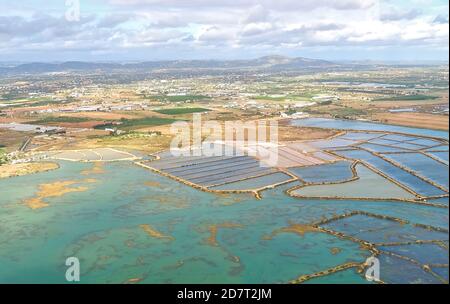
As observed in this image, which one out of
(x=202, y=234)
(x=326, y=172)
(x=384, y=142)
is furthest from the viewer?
(x=384, y=142)

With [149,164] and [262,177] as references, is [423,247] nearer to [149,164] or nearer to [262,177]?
[262,177]

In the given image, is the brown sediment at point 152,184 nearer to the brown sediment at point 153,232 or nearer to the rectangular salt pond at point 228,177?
the rectangular salt pond at point 228,177

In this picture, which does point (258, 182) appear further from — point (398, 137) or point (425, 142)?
point (398, 137)

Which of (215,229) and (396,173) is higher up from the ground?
(396,173)

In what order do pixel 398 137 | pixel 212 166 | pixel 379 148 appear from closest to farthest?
pixel 212 166 → pixel 379 148 → pixel 398 137

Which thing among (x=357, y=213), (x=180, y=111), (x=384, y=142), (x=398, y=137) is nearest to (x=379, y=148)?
(x=384, y=142)

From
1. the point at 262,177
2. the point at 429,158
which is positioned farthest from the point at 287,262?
the point at 429,158

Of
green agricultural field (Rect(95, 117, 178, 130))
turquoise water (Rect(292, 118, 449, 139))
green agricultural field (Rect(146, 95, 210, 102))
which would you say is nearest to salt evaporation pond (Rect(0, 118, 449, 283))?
turquoise water (Rect(292, 118, 449, 139))
